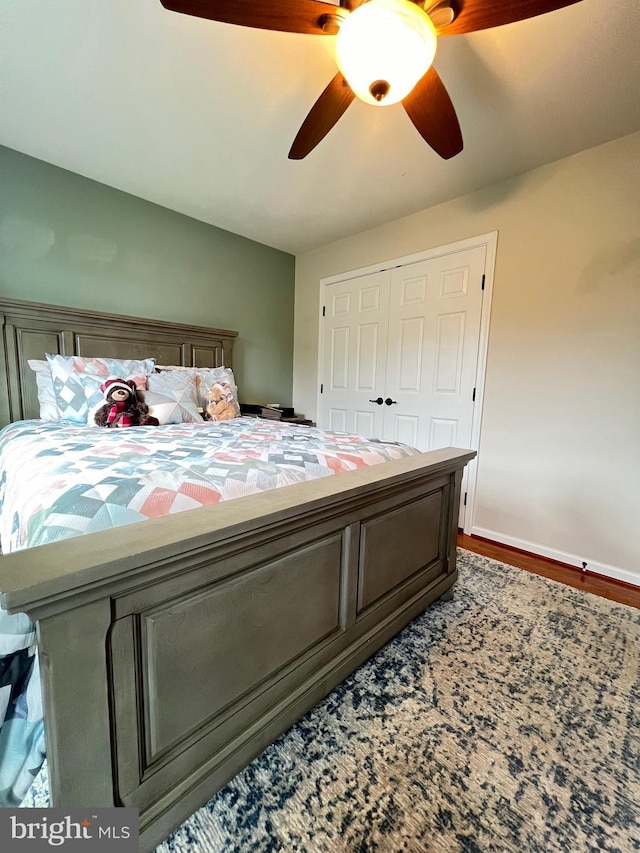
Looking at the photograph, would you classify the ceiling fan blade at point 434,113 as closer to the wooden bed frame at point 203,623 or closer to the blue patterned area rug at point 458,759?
the wooden bed frame at point 203,623

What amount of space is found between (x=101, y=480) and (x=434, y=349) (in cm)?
265

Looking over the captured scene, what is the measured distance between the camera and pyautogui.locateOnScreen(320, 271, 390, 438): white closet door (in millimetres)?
3367

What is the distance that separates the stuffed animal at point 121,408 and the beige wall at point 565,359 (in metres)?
2.43

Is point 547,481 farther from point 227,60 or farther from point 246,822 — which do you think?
point 227,60

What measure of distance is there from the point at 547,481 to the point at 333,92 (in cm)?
252

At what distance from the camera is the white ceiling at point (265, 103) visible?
1.47m

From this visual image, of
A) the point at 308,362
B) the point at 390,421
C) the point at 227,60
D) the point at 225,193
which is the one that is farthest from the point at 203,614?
the point at 308,362

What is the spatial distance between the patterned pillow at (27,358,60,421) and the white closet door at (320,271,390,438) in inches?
95.0

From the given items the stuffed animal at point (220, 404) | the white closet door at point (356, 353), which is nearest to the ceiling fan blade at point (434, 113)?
the white closet door at point (356, 353)

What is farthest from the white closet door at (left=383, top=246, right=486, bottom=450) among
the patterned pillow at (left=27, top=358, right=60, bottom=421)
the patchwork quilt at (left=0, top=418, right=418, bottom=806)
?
the patterned pillow at (left=27, top=358, right=60, bottom=421)

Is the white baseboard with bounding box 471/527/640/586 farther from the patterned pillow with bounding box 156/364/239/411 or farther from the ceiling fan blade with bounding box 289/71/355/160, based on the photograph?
the ceiling fan blade with bounding box 289/71/355/160

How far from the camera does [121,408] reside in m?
2.15

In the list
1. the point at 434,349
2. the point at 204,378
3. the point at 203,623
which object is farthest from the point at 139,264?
the point at 203,623

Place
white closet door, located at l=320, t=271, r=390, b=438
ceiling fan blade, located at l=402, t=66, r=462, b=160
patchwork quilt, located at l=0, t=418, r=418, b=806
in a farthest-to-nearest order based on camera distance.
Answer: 1. white closet door, located at l=320, t=271, r=390, b=438
2. ceiling fan blade, located at l=402, t=66, r=462, b=160
3. patchwork quilt, located at l=0, t=418, r=418, b=806
